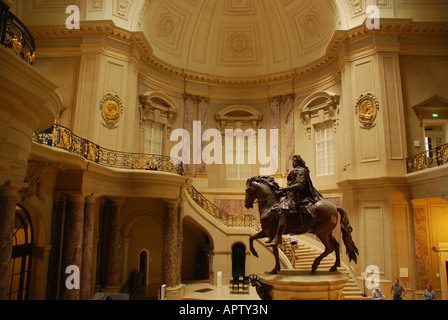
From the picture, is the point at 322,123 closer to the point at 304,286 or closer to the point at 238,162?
the point at 238,162

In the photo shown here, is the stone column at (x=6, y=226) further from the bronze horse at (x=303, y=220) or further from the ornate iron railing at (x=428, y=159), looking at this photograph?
the ornate iron railing at (x=428, y=159)

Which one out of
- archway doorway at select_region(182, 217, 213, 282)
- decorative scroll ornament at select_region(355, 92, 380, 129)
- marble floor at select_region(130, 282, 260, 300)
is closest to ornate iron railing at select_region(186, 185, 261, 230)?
archway doorway at select_region(182, 217, 213, 282)

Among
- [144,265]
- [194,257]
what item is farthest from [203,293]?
[194,257]

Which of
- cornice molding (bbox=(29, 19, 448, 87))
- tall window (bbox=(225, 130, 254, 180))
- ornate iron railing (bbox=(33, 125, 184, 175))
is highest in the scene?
cornice molding (bbox=(29, 19, 448, 87))

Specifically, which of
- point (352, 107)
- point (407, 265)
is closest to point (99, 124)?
point (352, 107)

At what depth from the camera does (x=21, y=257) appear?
30.3ft

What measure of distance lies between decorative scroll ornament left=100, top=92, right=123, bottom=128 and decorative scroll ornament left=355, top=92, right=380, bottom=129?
33.8 feet

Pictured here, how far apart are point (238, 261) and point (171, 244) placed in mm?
4105

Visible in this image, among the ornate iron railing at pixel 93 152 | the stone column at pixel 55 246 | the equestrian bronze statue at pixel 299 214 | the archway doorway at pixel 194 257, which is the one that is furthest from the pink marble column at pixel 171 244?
the equestrian bronze statue at pixel 299 214

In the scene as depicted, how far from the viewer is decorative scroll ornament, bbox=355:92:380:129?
1447 centimetres

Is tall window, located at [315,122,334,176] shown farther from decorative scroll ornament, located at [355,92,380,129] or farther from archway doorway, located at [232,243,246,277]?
archway doorway, located at [232,243,246,277]

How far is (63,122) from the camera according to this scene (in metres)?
14.6

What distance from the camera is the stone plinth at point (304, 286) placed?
21.9ft

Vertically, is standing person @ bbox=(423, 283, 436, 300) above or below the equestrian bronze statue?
below
